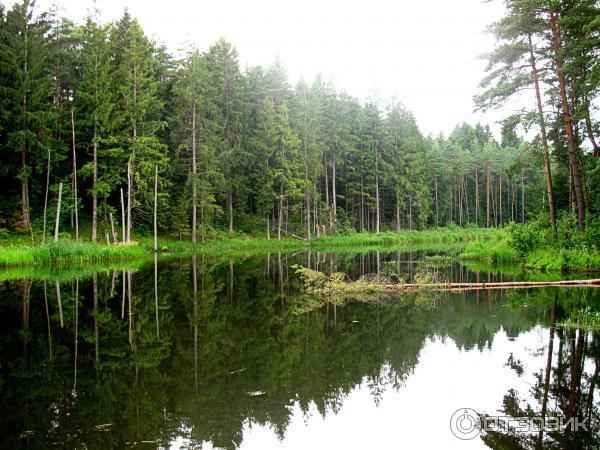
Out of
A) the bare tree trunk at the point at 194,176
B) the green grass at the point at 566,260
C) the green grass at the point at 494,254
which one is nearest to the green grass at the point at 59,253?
the bare tree trunk at the point at 194,176

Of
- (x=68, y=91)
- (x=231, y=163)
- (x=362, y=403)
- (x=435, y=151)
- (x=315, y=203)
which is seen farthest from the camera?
(x=435, y=151)

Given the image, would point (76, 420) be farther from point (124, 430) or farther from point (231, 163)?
point (231, 163)

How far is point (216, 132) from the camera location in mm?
48000

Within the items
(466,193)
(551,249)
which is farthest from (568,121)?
(466,193)

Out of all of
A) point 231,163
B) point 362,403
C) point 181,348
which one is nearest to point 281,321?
point 181,348

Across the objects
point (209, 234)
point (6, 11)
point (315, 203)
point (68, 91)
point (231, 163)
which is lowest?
point (209, 234)

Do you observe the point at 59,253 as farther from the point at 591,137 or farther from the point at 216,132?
the point at 591,137

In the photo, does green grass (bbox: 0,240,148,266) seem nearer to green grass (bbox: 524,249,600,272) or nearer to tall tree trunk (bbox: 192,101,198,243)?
tall tree trunk (bbox: 192,101,198,243)

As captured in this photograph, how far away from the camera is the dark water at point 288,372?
228 inches

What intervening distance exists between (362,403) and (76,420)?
3870 millimetres

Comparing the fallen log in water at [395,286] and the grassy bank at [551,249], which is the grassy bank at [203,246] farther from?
the fallen log in water at [395,286]

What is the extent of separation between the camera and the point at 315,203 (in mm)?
52062

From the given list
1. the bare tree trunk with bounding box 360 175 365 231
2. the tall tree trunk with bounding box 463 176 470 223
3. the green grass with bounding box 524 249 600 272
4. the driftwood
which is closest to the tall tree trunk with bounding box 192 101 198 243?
the bare tree trunk with bounding box 360 175 365 231

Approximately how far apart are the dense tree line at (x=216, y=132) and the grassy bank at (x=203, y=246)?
2.23m
